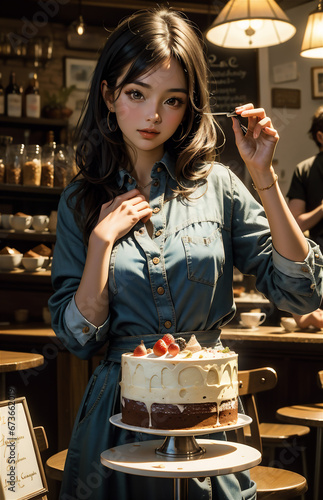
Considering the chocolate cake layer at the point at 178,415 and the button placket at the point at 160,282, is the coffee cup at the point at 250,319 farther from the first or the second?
the chocolate cake layer at the point at 178,415

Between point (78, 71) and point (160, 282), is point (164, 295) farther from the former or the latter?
point (78, 71)

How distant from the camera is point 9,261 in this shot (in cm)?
443

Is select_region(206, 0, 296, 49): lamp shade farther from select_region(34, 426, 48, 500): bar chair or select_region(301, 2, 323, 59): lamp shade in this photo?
select_region(34, 426, 48, 500): bar chair

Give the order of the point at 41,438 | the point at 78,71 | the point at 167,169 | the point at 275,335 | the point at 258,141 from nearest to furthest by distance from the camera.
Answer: the point at 258,141 → the point at 167,169 → the point at 41,438 → the point at 275,335 → the point at 78,71

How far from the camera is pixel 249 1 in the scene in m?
3.44

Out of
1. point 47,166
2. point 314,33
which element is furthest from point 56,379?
point 314,33

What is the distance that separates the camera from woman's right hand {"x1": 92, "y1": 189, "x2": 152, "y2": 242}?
1462 mm

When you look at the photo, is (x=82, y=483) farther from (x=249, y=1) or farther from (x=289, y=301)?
(x=249, y=1)

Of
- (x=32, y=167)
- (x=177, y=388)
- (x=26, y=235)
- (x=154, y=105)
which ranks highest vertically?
(x=32, y=167)

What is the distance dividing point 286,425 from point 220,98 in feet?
12.1

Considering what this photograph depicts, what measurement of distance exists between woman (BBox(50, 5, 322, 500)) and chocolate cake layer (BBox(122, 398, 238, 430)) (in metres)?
0.13

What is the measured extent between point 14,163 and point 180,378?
3.74 meters

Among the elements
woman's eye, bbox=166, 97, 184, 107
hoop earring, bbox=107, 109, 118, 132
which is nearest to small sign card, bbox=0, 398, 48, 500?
hoop earring, bbox=107, 109, 118, 132

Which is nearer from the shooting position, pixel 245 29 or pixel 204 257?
pixel 204 257
